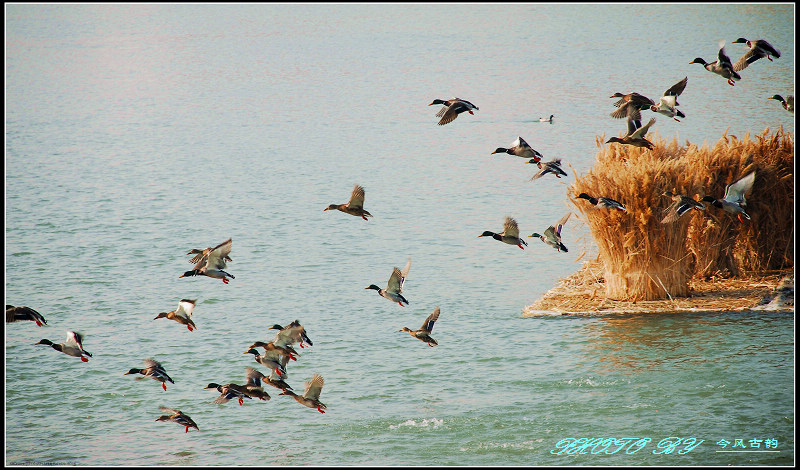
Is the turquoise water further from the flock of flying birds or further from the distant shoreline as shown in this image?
the flock of flying birds

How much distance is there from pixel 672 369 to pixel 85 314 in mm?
13772

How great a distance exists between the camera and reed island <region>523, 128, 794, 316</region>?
62.2 feet

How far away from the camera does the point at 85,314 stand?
22500 mm

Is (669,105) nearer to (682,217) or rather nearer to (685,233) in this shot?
(682,217)

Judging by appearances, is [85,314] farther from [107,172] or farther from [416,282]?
[107,172]

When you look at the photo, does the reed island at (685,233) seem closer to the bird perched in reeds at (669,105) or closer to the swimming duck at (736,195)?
the bird perched in reeds at (669,105)

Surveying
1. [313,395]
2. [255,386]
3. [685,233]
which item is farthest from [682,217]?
[255,386]

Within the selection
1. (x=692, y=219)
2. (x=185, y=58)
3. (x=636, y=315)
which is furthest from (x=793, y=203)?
(x=185, y=58)

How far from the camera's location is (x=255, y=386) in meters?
15.0

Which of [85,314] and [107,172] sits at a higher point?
[107,172]

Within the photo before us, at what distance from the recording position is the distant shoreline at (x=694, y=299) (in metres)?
19.6

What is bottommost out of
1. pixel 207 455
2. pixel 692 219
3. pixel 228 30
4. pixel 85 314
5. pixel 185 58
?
pixel 207 455

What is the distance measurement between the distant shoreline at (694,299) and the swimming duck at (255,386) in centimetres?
761

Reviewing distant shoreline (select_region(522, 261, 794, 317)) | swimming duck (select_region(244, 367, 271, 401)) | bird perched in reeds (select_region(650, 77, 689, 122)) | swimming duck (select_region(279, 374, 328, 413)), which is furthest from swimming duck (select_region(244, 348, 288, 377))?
bird perched in reeds (select_region(650, 77, 689, 122))
